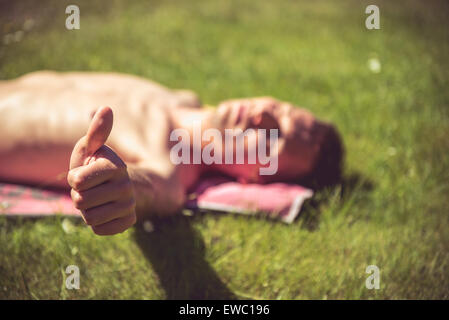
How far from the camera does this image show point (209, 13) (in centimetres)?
504

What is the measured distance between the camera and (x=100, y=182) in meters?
1.14

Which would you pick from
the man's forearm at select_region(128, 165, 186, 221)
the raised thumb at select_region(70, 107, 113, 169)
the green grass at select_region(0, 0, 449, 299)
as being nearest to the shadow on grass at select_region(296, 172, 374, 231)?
the green grass at select_region(0, 0, 449, 299)

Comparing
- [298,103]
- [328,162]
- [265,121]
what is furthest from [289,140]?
[298,103]

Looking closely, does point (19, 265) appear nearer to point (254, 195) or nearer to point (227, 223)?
point (227, 223)

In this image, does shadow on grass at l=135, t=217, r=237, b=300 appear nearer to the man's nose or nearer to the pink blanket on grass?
the pink blanket on grass

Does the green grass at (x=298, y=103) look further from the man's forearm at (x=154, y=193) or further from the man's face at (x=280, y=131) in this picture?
the man's face at (x=280, y=131)

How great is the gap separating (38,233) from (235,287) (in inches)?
37.4

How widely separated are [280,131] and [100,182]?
4.10 ft

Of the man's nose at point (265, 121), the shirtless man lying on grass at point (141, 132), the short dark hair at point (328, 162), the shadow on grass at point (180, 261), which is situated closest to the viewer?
the shadow on grass at point (180, 261)

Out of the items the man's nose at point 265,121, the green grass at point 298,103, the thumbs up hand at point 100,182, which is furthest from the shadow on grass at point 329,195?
the thumbs up hand at point 100,182

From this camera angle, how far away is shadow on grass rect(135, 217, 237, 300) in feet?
4.93

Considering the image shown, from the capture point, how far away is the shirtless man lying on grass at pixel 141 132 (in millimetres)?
1793

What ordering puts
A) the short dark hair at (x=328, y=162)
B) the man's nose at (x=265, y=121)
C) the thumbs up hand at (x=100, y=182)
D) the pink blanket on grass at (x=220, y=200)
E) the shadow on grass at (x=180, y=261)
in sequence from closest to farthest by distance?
the thumbs up hand at (x=100, y=182) → the shadow on grass at (x=180, y=261) → the pink blanket on grass at (x=220, y=200) → the man's nose at (x=265, y=121) → the short dark hair at (x=328, y=162)

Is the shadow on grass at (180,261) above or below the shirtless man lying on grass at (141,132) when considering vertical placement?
below
